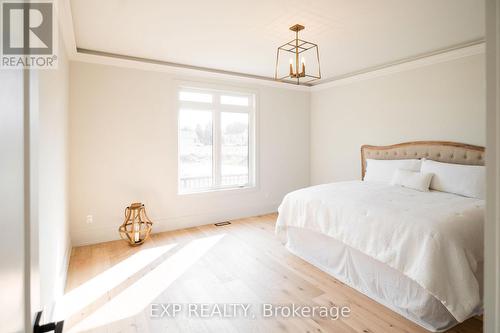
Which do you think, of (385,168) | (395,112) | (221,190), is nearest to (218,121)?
(221,190)

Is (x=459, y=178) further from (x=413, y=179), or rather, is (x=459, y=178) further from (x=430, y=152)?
(x=430, y=152)

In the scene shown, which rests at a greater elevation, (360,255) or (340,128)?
(340,128)

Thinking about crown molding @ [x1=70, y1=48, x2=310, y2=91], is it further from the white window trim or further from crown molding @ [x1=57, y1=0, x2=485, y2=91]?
the white window trim

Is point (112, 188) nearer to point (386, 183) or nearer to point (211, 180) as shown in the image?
point (211, 180)

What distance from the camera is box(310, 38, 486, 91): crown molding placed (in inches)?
135

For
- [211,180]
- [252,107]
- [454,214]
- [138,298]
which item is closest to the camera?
[454,214]

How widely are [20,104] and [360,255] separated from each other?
2.74 m

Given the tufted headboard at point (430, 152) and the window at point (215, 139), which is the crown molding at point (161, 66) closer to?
the window at point (215, 139)

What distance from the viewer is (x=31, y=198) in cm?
62

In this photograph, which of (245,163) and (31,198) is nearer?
(31,198)

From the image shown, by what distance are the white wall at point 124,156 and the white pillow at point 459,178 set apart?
3.06 metres

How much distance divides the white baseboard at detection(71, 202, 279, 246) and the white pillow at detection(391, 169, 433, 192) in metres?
2.40

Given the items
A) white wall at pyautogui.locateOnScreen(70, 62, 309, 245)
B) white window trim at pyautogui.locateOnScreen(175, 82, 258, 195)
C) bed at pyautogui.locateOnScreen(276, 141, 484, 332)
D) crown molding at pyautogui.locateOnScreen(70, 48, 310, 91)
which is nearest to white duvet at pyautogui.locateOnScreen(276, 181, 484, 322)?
bed at pyautogui.locateOnScreen(276, 141, 484, 332)

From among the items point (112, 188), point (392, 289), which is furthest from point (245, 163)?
point (392, 289)
